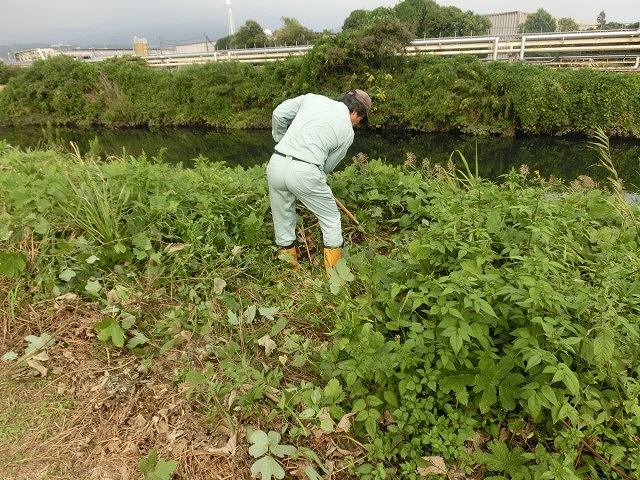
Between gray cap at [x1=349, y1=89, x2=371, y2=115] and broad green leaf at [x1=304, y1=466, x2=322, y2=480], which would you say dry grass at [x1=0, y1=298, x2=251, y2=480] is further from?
gray cap at [x1=349, y1=89, x2=371, y2=115]

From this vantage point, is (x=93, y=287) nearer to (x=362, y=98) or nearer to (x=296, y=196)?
(x=296, y=196)

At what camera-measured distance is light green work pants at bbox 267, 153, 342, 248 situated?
119 inches

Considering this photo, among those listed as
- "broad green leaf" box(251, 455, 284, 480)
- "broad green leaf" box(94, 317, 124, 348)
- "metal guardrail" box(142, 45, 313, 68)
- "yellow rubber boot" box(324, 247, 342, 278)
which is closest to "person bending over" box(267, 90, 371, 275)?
"yellow rubber boot" box(324, 247, 342, 278)

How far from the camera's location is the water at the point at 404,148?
12.1m

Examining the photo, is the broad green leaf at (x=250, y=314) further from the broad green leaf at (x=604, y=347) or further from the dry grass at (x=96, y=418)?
the broad green leaf at (x=604, y=347)

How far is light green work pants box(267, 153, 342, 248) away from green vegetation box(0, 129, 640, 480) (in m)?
0.21

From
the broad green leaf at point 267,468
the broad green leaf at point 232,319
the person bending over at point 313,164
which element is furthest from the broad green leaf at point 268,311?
the broad green leaf at point 267,468

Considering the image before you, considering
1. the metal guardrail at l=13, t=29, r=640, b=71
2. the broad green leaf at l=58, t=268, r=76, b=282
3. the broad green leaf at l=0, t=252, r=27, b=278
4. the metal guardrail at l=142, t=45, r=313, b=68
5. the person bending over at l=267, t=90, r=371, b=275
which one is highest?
the metal guardrail at l=142, t=45, r=313, b=68

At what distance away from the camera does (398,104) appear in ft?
57.5

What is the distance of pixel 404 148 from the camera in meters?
15.6

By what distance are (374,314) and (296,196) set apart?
1334 mm

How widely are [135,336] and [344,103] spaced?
2.22 meters

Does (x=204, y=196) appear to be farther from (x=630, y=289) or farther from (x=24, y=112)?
(x=24, y=112)

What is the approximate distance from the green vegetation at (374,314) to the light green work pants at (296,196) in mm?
213
